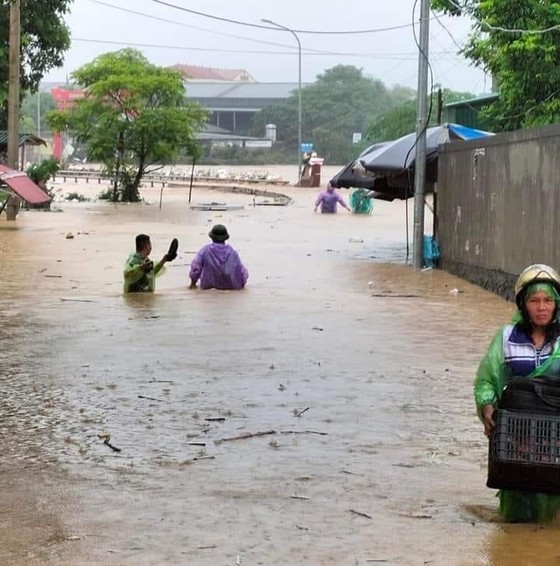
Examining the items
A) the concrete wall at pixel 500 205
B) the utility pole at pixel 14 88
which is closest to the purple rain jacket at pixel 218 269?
the concrete wall at pixel 500 205

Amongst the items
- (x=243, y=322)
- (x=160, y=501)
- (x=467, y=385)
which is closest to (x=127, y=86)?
(x=243, y=322)

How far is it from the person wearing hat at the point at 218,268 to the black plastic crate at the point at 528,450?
10222mm

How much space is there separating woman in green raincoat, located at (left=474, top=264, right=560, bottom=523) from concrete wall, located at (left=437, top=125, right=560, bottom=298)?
Answer: 304 inches

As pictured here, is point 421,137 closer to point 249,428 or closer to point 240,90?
point 249,428

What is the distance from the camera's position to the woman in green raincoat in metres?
4.96

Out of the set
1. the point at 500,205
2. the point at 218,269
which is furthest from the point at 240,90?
the point at 218,269

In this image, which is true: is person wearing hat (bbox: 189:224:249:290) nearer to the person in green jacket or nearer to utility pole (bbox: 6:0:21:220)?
the person in green jacket

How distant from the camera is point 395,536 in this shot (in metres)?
4.92

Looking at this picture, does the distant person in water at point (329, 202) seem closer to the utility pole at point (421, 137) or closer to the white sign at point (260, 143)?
the utility pole at point (421, 137)

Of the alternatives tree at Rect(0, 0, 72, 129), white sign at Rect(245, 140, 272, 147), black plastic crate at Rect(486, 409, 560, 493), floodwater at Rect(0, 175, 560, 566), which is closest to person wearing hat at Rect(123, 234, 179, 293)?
floodwater at Rect(0, 175, 560, 566)

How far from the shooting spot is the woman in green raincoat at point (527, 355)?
496 centimetres

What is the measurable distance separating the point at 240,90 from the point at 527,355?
4491 inches

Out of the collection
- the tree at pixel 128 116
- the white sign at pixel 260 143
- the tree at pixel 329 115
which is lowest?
the tree at pixel 128 116

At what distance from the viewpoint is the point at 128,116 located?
46.1m
